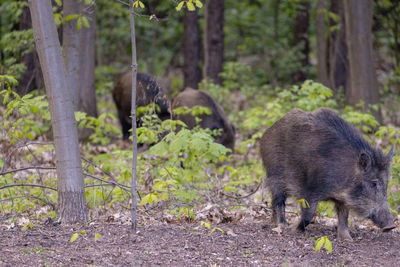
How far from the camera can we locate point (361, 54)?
12219mm

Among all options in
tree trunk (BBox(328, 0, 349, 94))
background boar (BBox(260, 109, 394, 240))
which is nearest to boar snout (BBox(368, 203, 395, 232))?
background boar (BBox(260, 109, 394, 240))

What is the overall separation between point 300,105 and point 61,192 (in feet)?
16.0

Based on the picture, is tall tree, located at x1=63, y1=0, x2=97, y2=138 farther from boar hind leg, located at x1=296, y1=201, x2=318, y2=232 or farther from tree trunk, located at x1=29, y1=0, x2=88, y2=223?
boar hind leg, located at x1=296, y1=201, x2=318, y2=232

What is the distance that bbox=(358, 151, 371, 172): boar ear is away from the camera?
219 inches

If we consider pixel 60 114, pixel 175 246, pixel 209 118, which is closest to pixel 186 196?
pixel 175 246

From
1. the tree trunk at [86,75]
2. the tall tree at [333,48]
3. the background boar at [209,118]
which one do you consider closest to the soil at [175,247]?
the background boar at [209,118]

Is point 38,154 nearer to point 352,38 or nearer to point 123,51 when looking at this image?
point 352,38

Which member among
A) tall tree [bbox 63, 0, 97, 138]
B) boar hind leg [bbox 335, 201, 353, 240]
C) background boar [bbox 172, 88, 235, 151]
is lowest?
boar hind leg [bbox 335, 201, 353, 240]

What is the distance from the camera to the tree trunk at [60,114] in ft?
16.6

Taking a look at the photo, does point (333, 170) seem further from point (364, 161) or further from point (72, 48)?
point (72, 48)

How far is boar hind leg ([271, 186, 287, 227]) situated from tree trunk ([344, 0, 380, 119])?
6.69 m

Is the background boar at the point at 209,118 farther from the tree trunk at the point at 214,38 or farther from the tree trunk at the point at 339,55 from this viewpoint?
the tree trunk at the point at 339,55

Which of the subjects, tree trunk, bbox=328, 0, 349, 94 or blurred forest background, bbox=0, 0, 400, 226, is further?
tree trunk, bbox=328, 0, 349, 94

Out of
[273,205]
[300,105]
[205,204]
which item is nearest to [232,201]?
[205,204]
